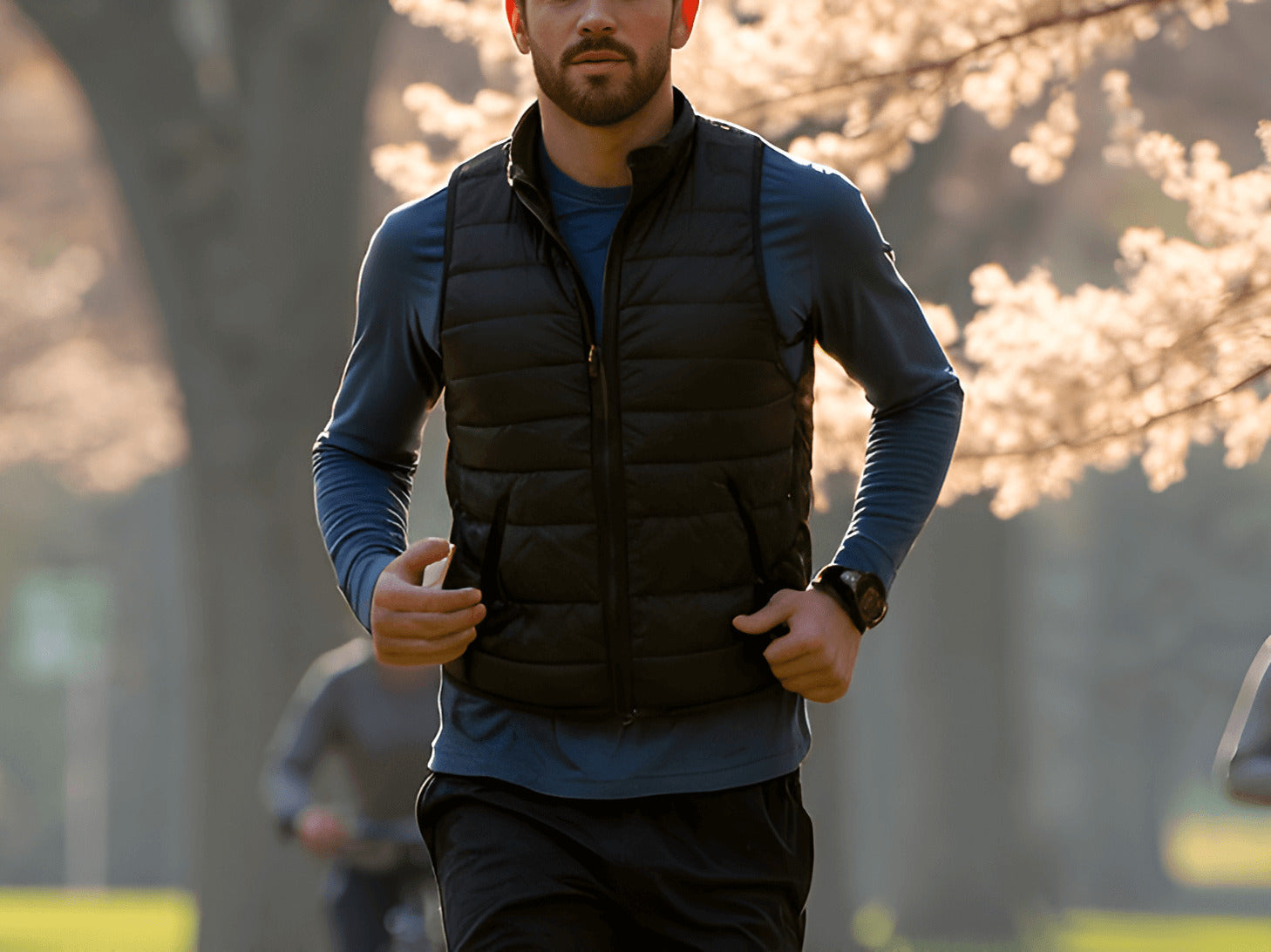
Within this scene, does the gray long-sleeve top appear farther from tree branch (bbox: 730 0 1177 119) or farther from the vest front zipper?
Result: the vest front zipper

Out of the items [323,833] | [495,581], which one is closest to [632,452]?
[495,581]

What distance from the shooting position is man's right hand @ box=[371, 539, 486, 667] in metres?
2.90

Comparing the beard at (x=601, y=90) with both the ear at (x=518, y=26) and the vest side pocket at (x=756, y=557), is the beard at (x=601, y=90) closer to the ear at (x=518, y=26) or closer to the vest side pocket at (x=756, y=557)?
the ear at (x=518, y=26)

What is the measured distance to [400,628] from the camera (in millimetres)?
2922

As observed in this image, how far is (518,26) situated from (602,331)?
0.53 m

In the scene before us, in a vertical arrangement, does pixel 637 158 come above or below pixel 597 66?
below

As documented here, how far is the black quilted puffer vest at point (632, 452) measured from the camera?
2.90 metres

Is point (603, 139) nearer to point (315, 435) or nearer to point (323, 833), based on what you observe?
point (323, 833)

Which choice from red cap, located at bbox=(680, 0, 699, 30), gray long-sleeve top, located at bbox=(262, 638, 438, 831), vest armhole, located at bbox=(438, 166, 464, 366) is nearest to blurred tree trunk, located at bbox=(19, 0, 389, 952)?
gray long-sleeve top, located at bbox=(262, 638, 438, 831)

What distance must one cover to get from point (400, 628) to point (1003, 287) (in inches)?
133

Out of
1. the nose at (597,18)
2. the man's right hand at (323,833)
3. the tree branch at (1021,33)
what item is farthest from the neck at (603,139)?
the man's right hand at (323,833)

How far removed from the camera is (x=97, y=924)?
1869 centimetres

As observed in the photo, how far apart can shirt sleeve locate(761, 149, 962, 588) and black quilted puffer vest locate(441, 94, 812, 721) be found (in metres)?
0.05

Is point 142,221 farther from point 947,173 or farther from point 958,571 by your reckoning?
point 958,571
